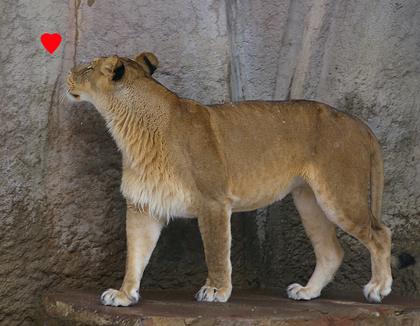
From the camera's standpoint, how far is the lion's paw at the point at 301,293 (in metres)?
4.48

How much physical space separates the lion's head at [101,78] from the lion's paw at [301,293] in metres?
1.93

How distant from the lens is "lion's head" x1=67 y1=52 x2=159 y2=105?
420cm

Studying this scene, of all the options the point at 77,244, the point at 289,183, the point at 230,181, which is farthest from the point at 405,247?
the point at 77,244

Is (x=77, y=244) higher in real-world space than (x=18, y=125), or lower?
lower

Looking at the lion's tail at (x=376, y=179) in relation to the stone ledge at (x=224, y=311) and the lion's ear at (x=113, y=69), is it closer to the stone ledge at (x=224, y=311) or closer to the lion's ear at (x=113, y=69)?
the stone ledge at (x=224, y=311)

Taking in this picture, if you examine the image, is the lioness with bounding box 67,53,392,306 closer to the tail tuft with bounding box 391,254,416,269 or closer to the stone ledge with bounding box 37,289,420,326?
the stone ledge with bounding box 37,289,420,326

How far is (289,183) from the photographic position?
4.56 metres

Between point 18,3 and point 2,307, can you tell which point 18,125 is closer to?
point 18,3

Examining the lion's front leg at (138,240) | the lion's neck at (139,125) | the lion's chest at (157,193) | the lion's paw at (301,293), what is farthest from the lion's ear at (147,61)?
the lion's paw at (301,293)

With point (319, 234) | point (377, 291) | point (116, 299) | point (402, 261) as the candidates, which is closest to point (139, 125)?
point (116, 299)

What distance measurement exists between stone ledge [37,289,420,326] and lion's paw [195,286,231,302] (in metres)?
0.06

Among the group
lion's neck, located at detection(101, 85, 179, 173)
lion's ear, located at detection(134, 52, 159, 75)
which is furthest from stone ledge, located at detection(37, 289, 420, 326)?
lion's ear, located at detection(134, 52, 159, 75)

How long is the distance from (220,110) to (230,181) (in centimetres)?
56

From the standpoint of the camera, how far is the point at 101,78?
4.26 metres
